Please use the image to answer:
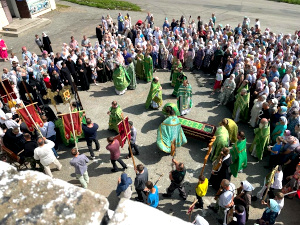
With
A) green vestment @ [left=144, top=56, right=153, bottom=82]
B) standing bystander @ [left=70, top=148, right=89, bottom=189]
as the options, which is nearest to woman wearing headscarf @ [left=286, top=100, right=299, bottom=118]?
green vestment @ [left=144, top=56, right=153, bottom=82]

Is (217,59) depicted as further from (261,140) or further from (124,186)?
(124,186)

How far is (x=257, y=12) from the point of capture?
24.9m

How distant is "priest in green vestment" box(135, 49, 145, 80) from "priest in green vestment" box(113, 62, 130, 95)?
1.23 metres

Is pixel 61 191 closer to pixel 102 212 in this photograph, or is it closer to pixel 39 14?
pixel 102 212

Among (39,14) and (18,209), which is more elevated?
(18,209)

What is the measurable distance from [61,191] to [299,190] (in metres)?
6.88

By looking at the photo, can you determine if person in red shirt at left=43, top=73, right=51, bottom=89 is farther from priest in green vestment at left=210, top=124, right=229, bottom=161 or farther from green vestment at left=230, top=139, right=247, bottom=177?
green vestment at left=230, top=139, right=247, bottom=177

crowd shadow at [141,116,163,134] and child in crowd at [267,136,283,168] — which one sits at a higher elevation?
child in crowd at [267,136,283,168]

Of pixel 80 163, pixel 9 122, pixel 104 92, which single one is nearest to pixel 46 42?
pixel 104 92

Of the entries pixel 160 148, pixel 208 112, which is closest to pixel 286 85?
pixel 208 112

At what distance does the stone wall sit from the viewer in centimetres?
218

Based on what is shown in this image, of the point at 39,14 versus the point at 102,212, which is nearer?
the point at 102,212

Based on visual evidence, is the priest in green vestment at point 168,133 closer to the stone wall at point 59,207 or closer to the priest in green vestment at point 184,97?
the priest in green vestment at point 184,97

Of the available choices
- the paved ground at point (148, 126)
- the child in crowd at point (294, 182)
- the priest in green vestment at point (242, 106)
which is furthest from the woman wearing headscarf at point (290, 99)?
the child in crowd at point (294, 182)
